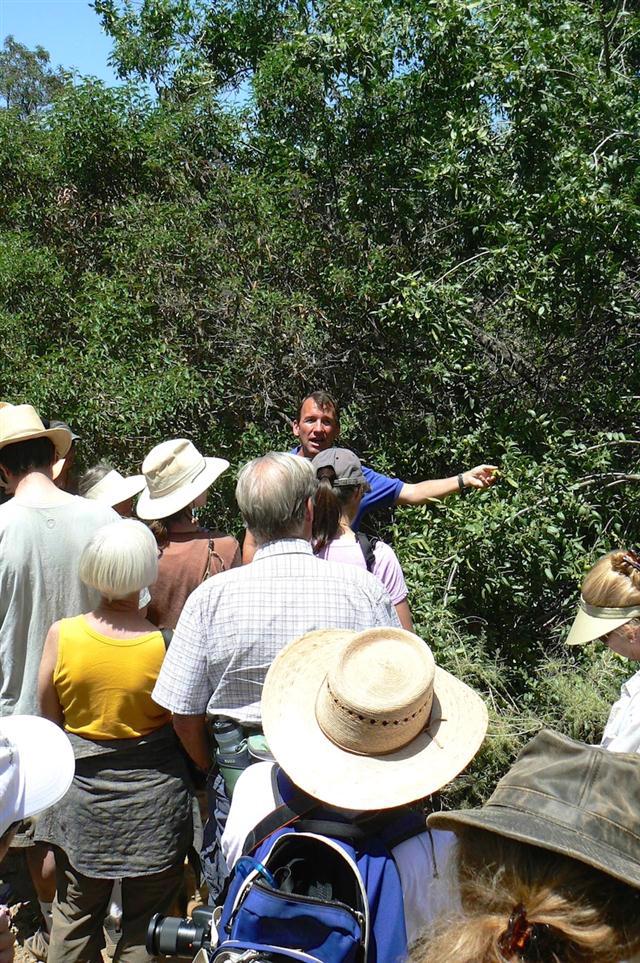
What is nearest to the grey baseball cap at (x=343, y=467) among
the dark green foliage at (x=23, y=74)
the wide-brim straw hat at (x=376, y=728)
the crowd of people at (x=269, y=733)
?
the crowd of people at (x=269, y=733)

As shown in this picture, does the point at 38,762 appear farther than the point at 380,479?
No

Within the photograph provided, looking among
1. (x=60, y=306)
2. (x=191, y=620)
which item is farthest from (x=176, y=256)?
(x=191, y=620)

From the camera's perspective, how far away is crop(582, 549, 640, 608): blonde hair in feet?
8.84

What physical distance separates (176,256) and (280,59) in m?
1.57

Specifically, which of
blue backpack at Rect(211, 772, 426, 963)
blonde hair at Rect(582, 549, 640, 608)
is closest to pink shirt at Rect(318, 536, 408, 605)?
blonde hair at Rect(582, 549, 640, 608)

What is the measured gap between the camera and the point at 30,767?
79.6 inches

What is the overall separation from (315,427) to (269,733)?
2513 mm

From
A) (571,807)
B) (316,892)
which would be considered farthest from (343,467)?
(571,807)

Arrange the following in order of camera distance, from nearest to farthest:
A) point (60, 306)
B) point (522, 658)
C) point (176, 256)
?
1. point (522, 658)
2. point (176, 256)
3. point (60, 306)

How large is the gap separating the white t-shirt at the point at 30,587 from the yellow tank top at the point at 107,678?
37cm

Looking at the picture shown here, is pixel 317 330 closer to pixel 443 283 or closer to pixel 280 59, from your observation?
pixel 443 283

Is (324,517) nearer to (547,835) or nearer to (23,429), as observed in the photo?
(23,429)

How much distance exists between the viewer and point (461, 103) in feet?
16.7

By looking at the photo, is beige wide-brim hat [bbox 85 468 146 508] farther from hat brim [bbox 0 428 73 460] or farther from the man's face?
the man's face
